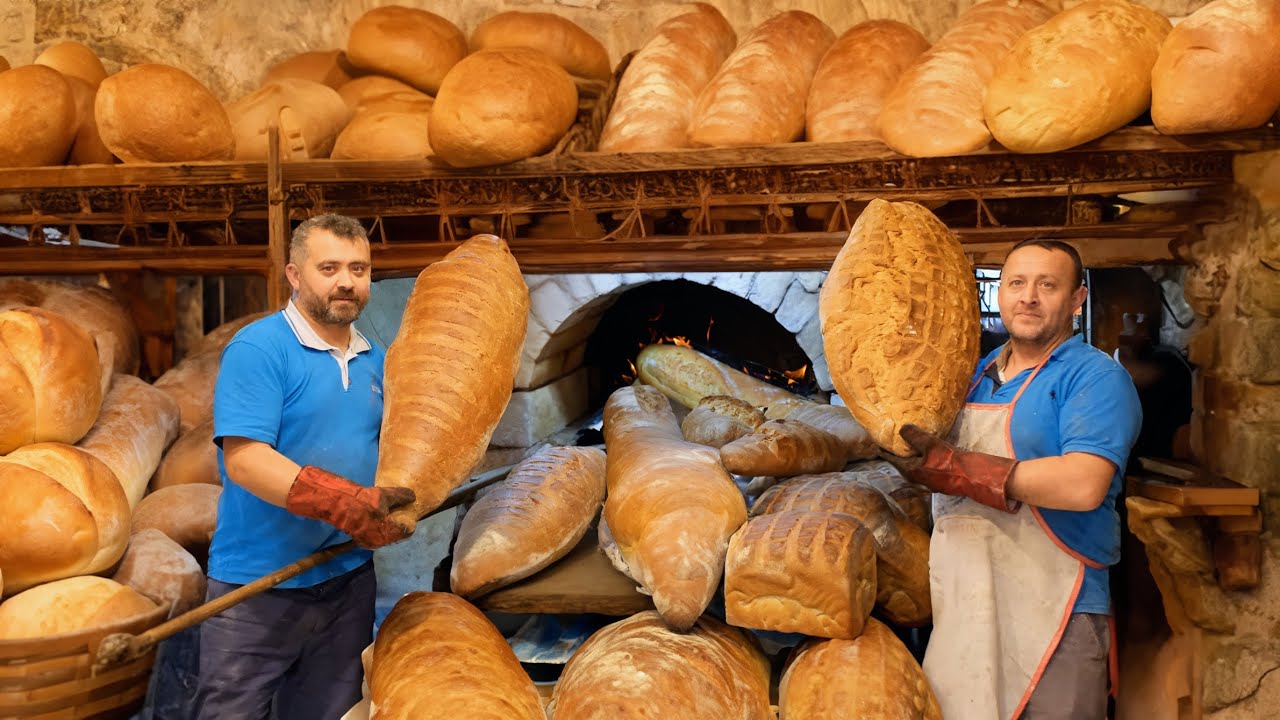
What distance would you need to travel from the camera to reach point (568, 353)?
4809 mm

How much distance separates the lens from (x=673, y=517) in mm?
2529

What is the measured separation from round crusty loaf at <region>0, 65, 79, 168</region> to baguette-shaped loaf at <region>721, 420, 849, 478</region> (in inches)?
104

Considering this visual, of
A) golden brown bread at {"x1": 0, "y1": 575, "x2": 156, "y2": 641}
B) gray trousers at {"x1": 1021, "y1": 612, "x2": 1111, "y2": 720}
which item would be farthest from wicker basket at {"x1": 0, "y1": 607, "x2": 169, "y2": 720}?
gray trousers at {"x1": 1021, "y1": 612, "x2": 1111, "y2": 720}

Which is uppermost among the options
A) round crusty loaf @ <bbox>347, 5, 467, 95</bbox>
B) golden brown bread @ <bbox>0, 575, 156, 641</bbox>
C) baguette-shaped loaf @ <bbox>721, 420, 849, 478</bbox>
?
round crusty loaf @ <bbox>347, 5, 467, 95</bbox>

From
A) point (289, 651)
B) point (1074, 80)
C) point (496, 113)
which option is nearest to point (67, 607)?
point (289, 651)

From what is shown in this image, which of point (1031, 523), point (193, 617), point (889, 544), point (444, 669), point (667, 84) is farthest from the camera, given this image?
point (667, 84)

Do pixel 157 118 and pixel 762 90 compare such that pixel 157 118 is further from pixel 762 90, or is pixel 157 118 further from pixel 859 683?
pixel 859 683

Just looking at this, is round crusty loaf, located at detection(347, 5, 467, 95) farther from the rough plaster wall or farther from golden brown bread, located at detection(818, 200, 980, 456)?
golden brown bread, located at detection(818, 200, 980, 456)

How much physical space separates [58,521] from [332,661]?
0.81 meters

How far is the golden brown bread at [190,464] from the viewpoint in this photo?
3426 millimetres

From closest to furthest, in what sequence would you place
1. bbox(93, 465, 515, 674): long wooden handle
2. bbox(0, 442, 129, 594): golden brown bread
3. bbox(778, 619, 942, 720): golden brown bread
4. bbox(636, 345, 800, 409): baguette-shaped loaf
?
bbox(93, 465, 515, 674): long wooden handle < bbox(778, 619, 942, 720): golden brown bread < bbox(0, 442, 129, 594): golden brown bread < bbox(636, 345, 800, 409): baguette-shaped loaf

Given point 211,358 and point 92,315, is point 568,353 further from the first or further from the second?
point 92,315

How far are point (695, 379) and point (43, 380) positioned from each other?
7.92 feet

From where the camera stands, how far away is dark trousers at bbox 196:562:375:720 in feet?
7.62
